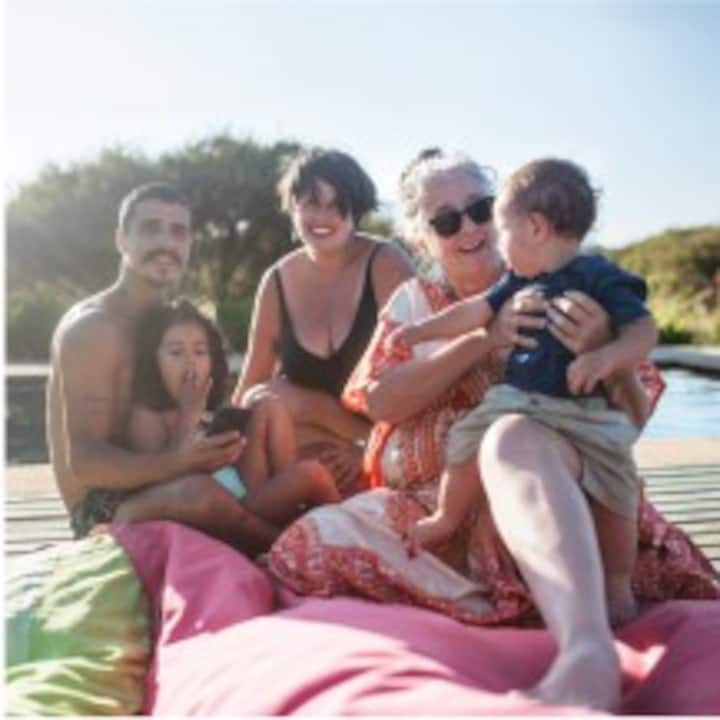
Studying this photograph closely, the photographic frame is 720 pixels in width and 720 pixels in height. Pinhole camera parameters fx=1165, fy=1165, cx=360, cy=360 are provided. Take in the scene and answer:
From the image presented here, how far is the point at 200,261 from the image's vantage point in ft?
67.9

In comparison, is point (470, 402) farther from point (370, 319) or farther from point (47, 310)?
point (47, 310)

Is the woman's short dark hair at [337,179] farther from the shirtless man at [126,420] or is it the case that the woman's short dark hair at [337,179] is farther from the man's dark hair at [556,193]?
the man's dark hair at [556,193]

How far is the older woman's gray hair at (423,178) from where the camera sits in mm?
2656

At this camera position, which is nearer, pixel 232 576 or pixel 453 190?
pixel 232 576

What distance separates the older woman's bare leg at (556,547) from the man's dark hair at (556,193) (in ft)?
1.29

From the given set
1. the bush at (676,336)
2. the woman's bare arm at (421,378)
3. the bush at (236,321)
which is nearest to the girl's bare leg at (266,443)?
the woman's bare arm at (421,378)

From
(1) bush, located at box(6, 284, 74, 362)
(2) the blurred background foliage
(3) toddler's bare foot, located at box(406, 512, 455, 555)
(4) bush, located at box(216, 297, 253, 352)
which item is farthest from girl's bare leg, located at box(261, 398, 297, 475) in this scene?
(2) the blurred background foliage

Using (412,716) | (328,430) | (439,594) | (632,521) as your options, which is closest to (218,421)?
(328,430)

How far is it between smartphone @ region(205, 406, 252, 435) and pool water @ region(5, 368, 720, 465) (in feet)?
16.9

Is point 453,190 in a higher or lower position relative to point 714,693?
higher

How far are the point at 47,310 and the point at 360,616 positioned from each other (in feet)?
52.9

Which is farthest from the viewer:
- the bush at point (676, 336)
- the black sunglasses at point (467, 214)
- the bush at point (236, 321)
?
the bush at point (676, 336)

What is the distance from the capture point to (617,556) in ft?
7.09

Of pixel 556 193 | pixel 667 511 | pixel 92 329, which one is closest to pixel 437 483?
pixel 556 193
